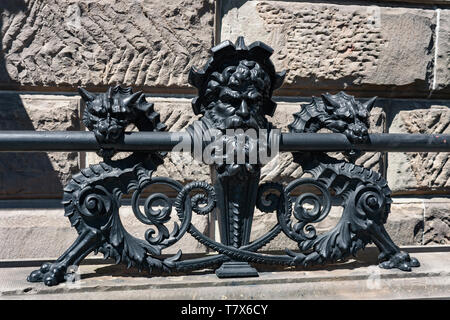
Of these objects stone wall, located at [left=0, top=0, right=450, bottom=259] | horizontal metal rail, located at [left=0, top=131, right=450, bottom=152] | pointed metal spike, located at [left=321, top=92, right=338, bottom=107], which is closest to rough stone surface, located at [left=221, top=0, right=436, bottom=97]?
stone wall, located at [left=0, top=0, right=450, bottom=259]

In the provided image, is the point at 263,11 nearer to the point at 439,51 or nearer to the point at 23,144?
the point at 439,51

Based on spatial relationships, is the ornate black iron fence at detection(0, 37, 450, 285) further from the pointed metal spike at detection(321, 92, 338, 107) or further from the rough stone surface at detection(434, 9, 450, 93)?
the rough stone surface at detection(434, 9, 450, 93)

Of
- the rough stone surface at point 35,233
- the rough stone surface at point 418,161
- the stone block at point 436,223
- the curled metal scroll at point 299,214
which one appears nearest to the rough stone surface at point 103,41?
the rough stone surface at point 35,233

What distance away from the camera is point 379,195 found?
1.40 metres

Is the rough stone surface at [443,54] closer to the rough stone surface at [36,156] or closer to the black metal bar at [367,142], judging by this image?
the black metal bar at [367,142]

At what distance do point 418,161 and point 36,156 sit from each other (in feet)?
5.38

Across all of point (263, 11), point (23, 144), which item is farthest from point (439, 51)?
point (23, 144)

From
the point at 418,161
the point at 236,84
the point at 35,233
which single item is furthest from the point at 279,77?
the point at 35,233

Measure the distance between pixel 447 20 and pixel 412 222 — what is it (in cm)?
94

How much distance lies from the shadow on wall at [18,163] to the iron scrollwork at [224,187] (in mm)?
609

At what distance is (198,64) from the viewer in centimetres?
189

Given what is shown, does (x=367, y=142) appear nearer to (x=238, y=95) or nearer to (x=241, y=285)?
(x=238, y=95)

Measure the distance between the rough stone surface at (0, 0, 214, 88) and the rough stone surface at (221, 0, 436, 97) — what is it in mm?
188

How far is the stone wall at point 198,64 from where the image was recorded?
179 centimetres
